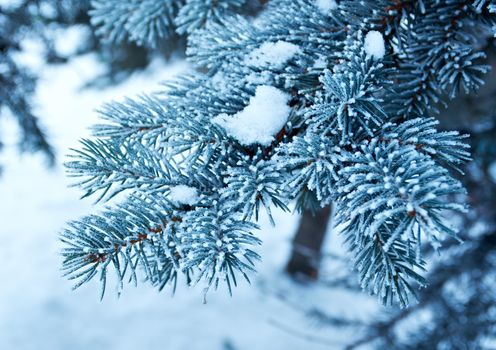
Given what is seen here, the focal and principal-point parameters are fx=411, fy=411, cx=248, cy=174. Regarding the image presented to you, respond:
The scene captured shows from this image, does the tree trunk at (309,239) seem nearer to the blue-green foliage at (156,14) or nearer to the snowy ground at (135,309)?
the snowy ground at (135,309)

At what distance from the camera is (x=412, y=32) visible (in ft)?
3.10

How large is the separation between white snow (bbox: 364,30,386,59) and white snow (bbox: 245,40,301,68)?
0.47 feet

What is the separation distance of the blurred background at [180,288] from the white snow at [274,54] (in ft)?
2.23

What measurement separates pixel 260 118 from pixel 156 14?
645 millimetres

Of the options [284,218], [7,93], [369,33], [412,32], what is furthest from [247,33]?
[284,218]

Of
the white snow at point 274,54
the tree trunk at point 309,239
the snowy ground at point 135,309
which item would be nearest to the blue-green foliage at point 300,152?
the white snow at point 274,54

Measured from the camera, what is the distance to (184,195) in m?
0.75

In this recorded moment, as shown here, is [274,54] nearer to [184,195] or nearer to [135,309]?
[184,195]

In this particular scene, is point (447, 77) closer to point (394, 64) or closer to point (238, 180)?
point (394, 64)

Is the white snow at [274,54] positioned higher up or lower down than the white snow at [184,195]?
higher up

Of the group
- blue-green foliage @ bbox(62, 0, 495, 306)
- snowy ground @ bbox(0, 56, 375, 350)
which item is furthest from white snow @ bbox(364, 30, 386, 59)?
snowy ground @ bbox(0, 56, 375, 350)

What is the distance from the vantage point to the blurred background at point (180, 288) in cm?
259

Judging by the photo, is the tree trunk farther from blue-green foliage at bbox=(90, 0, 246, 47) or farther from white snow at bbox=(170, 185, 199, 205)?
white snow at bbox=(170, 185, 199, 205)

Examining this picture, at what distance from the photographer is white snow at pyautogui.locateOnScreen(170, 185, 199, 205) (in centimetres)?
75
